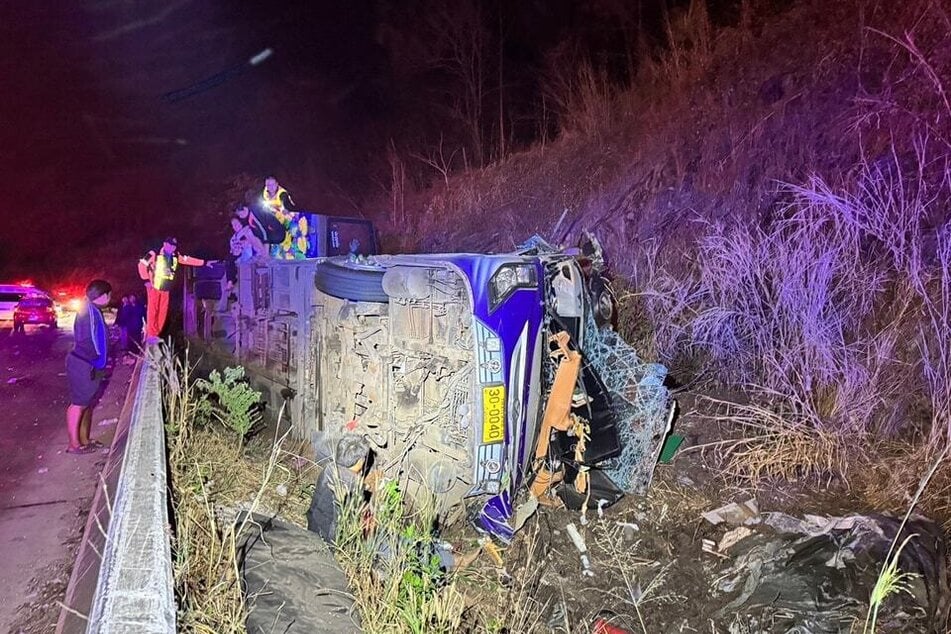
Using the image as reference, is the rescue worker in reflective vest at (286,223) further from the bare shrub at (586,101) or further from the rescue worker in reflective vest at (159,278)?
the bare shrub at (586,101)

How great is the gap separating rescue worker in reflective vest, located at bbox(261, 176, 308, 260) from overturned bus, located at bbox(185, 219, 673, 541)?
74.2 inches

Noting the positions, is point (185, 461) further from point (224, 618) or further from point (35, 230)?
point (35, 230)

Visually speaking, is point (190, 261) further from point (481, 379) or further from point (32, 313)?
point (32, 313)

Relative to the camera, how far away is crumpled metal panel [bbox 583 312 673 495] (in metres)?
4.11

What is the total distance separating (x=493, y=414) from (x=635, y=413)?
1.41 metres

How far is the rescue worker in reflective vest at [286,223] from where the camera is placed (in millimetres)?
6648

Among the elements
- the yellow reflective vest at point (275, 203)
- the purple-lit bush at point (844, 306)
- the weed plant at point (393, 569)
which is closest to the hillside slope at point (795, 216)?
the purple-lit bush at point (844, 306)

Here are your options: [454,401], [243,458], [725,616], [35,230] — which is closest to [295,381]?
[243,458]

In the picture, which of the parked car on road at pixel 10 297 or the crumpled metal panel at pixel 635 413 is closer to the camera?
the crumpled metal panel at pixel 635 413

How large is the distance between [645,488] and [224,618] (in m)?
3.03

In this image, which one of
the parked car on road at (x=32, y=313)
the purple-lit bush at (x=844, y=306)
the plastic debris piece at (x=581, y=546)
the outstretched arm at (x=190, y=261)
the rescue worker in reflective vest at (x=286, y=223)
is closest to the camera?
the plastic debris piece at (x=581, y=546)

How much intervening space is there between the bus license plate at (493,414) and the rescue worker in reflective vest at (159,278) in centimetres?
688

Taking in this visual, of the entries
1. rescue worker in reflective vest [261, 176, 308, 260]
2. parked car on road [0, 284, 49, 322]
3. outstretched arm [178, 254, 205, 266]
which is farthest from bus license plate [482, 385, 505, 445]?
parked car on road [0, 284, 49, 322]

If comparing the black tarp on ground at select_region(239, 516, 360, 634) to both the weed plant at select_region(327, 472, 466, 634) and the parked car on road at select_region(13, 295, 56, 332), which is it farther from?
the parked car on road at select_region(13, 295, 56, 332)
